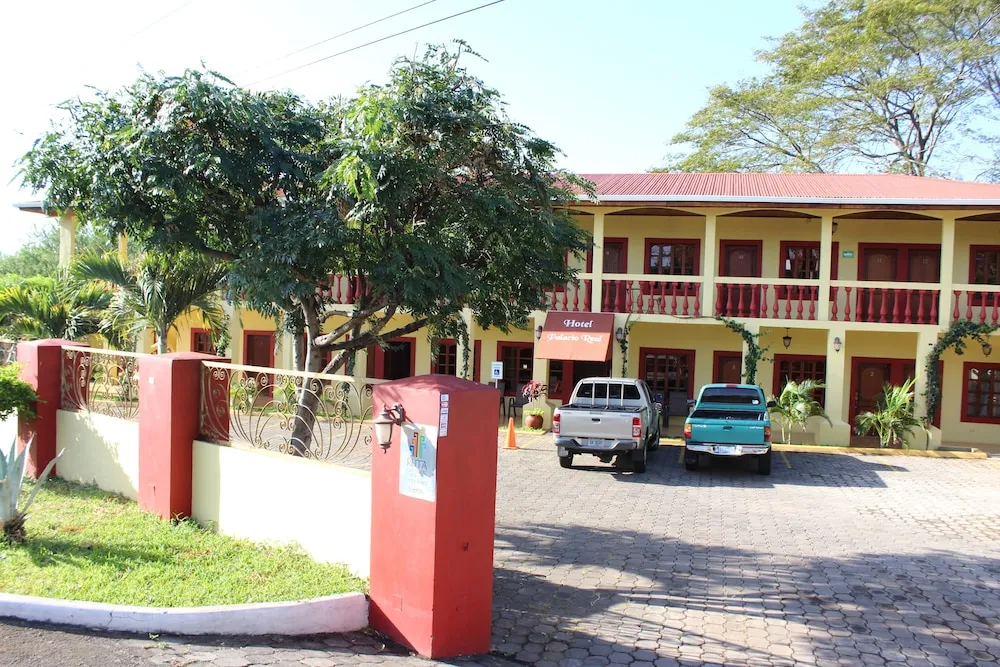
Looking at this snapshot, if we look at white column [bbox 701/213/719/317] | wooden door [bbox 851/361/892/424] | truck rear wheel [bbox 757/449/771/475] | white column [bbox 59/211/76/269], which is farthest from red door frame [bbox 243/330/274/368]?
wooden door [bbox 851/361/892/424]

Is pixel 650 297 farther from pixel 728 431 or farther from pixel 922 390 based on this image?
pixel 922 390

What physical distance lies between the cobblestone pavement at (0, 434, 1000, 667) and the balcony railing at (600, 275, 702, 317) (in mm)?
6057

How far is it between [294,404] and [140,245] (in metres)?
2.45

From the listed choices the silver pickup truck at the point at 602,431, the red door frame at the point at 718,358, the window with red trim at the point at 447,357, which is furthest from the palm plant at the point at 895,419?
the window with red trim at the point at 447,357

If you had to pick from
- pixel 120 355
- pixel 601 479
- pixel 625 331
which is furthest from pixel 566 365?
pixel 120 355

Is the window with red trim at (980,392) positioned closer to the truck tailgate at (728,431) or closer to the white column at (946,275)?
the white column at (946,275)

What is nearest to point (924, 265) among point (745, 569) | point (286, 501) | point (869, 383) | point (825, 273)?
point (869, 383)

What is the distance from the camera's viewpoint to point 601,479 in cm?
1166

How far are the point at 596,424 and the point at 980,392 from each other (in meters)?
11.4

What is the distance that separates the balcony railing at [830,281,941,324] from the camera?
1605 cm

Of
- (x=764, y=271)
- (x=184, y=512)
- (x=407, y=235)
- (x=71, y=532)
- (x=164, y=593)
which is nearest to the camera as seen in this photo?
(x=164, y=593)

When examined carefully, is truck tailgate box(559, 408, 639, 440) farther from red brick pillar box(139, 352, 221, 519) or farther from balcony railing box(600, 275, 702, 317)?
red brick pillar box(139, 352, 221, 519)

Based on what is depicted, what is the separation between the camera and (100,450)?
27.5ft

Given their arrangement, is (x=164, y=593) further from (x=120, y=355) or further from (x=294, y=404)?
(x=120, y=355)
